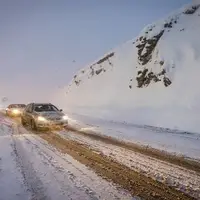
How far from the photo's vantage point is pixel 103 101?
4744 centimetres

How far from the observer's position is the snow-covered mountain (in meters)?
27.5

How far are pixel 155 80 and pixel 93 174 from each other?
31.8 metres

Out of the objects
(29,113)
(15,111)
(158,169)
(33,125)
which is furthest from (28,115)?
(158,169)

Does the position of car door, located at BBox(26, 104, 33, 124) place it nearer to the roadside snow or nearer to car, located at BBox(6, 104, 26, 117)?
the roadside snow

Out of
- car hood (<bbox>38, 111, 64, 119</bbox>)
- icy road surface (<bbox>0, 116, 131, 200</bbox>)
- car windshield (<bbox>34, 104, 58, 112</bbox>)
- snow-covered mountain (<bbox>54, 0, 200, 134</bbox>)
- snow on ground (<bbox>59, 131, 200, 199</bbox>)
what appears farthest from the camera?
snow-covered mountain (<bbox>54, 0, 200, 134</bbox>)

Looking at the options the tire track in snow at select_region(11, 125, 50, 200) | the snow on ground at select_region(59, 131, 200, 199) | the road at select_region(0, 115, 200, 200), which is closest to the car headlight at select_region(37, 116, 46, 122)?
the road at select_region(0, 115, 200, 200)

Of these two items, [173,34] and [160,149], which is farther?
[173,34]

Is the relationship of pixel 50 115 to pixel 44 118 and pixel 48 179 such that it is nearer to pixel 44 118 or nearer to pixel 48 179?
pixel 44 118

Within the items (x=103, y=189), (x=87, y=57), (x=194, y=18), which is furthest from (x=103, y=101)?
(x=87, y=57)

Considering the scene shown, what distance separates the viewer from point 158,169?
7.52 metres

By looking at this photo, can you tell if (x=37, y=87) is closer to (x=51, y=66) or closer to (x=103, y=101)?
(x=51, y=66)

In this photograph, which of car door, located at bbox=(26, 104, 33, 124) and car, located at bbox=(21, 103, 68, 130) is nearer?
car, located at bbox=(21, 103, 68, 130)

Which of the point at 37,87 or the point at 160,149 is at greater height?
the point at 37,87

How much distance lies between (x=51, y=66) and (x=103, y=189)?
9882 cm
